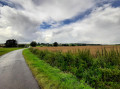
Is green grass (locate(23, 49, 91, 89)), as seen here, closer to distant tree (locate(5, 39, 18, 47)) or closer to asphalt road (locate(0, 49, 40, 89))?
asphalt road (locate(0, 49, 40, 89))

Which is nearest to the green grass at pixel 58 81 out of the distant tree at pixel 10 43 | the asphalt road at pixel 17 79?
the asphalt road at pixel 17 79

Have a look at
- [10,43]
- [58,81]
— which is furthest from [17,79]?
[10,43]

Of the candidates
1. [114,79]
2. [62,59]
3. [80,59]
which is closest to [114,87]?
[114,79]

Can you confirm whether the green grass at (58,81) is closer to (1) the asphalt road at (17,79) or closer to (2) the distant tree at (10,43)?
(1) the asphalt road at (17,79)

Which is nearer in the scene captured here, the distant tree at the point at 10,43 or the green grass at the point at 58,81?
the green grass at the point at 58,81

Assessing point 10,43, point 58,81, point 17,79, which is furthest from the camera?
point 10,43

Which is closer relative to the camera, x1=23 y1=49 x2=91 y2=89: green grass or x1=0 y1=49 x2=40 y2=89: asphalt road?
x1=23 y1=49 x2=91 y2=89: green grass

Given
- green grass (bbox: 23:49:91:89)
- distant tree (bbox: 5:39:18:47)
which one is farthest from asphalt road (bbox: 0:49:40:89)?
distant tree (bbox: 5:39:18:47)

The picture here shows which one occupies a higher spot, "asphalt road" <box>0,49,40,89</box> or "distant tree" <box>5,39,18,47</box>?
"distant tree" <box>5,39,18,47</box>

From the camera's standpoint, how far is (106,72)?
4.07 meters

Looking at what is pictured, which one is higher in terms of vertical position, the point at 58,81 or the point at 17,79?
the point at 58,81

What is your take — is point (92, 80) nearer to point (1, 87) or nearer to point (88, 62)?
point (88, 62)

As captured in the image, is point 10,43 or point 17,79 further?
point 10,43

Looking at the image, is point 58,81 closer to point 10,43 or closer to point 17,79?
point 17,79
